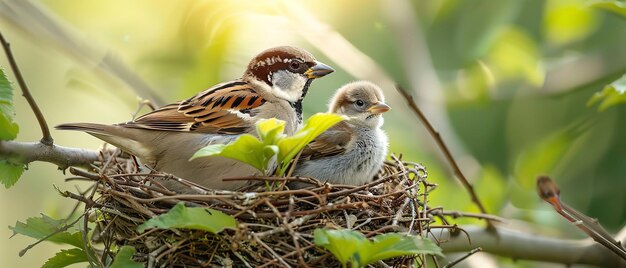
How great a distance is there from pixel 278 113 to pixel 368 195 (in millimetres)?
829

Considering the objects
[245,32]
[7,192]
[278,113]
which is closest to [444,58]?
[245,32]

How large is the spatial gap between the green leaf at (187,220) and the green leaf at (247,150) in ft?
0.74

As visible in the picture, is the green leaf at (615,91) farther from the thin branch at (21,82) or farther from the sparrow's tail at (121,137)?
the thin branch at (21,82)

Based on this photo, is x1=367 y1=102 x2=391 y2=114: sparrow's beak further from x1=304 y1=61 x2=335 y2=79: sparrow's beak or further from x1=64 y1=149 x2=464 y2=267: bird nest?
x1=64 y1=149 x2=464 y2=267: bird nest

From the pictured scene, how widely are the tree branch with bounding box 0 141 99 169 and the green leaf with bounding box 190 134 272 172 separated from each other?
76 centimetres

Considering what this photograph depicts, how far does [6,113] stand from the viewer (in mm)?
3096

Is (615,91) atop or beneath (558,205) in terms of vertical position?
atop

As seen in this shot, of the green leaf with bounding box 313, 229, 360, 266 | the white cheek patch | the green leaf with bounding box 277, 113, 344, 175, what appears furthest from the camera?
A: the white cheek patch

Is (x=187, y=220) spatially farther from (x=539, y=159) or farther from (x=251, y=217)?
(x=539, y=159)

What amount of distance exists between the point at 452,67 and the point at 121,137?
11.4ft

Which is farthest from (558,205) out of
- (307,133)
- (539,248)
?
(307,133)

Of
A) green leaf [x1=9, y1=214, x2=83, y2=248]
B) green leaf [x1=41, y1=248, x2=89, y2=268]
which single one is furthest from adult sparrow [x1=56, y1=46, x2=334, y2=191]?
green leaf [x1=41, y1=248, x2=89, y2=268]

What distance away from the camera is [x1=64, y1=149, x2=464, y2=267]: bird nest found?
329cm

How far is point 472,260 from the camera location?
4797 millimetres
